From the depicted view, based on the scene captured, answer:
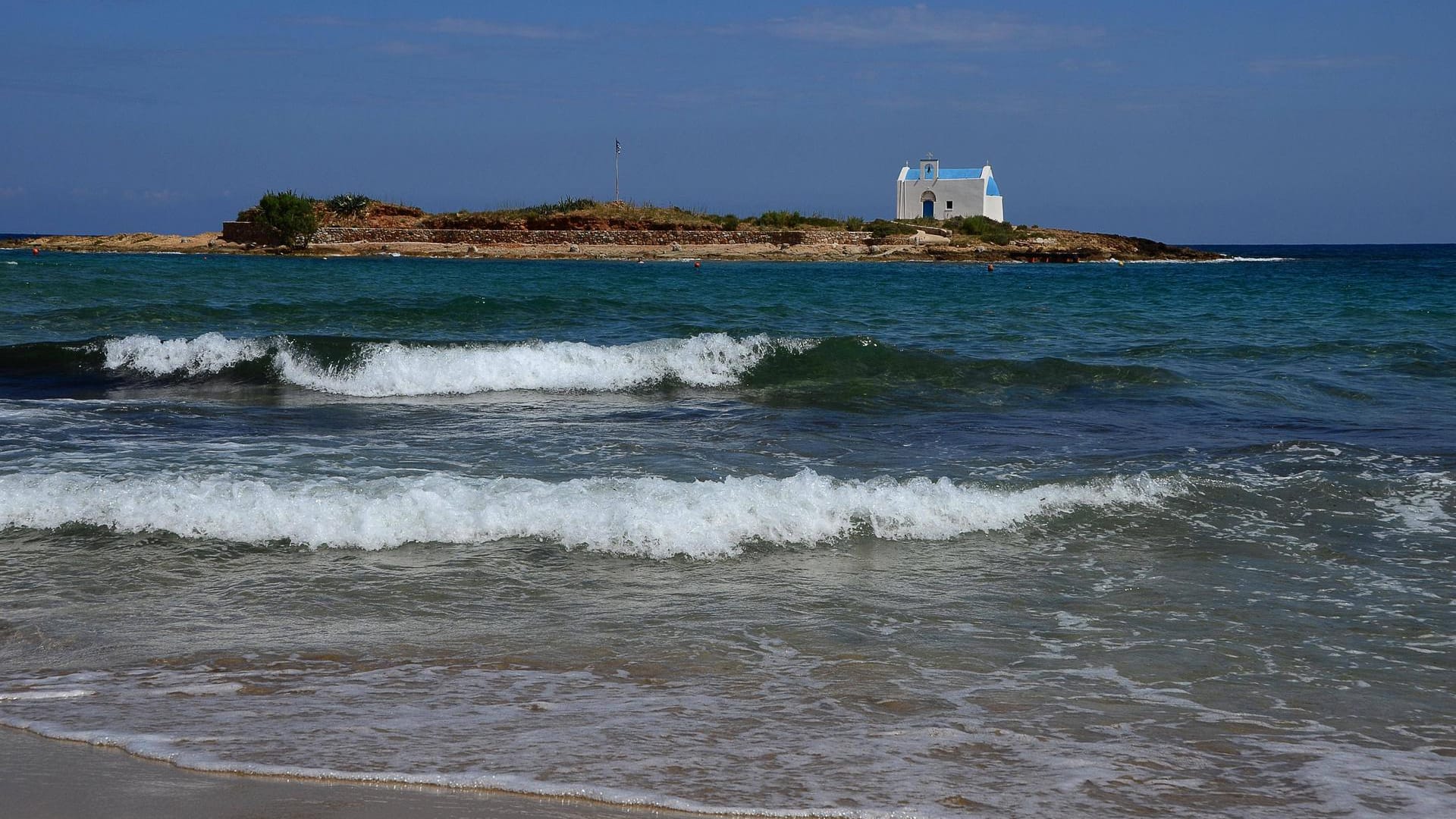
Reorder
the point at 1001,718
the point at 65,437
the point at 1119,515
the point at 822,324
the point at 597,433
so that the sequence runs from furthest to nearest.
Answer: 1. the point at 822,324
2. the point at 597,433
3. the point at 65,437
4. the point at 1119,515
5. the point at 1001,718

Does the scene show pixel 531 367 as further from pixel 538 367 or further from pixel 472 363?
pixel 472 363

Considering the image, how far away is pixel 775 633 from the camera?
4.69 metres

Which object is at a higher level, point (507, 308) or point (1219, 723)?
point (507, 308)

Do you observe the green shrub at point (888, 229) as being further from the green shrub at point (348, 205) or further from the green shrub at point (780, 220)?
the green shrub at point (348, 205)

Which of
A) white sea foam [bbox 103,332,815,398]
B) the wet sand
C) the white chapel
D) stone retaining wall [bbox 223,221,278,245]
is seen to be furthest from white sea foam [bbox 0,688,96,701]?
the white chapel

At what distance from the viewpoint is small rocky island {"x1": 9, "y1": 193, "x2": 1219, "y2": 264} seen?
6084 cm

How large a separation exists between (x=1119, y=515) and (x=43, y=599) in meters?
5.73

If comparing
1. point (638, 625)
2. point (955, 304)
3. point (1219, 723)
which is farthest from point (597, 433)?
point (955, 304)

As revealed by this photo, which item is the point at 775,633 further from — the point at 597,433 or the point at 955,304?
the point at 955,304

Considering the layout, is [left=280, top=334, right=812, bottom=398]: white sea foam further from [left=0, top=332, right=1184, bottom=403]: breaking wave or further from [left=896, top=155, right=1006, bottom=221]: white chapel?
[left=896, top=155, right=1006, bottom=221]: white chapel

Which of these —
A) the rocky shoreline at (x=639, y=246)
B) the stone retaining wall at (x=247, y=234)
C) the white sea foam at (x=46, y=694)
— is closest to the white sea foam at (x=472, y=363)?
the white sea foam at (x=46, y=694)

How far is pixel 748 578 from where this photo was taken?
564 cm

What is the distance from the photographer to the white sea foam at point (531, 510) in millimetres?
Answer: 6219

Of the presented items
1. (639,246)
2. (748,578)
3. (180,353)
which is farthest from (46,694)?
(639,246)
